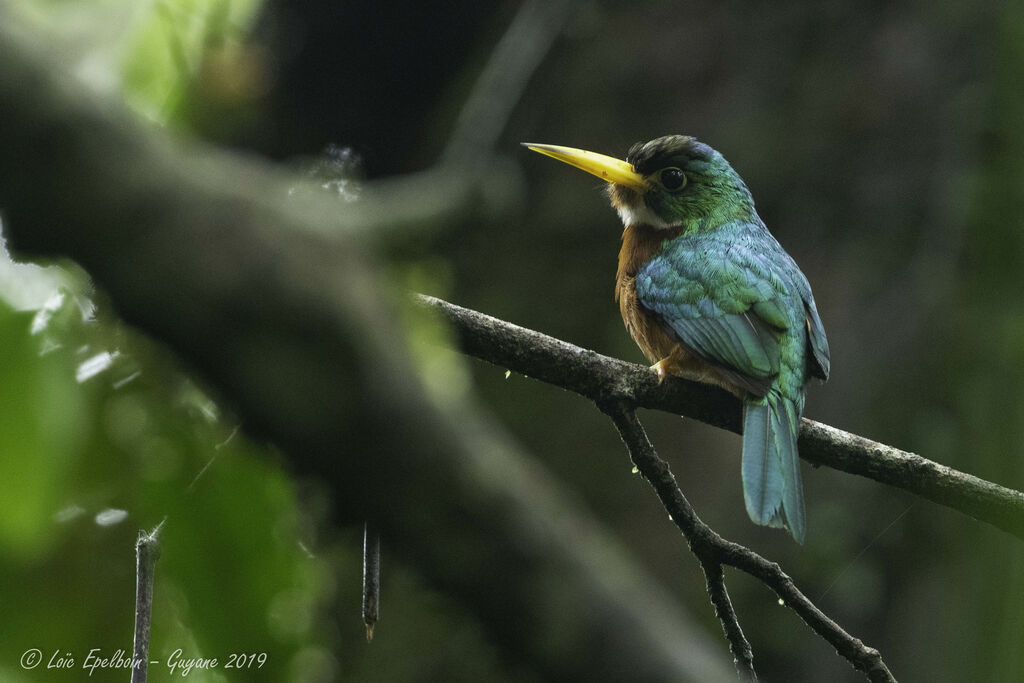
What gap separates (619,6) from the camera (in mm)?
4996

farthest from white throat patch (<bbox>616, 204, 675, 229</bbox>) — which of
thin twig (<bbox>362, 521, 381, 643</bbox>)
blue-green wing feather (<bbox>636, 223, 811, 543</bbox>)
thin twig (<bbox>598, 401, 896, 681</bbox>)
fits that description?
thin twig (<bbox>362, 521, 381, 643</bbox>)

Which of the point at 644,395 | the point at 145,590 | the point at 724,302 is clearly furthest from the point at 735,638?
the point at 724,302

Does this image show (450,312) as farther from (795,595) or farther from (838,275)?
(838,275)

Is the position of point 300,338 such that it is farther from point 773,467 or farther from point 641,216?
point 641,216

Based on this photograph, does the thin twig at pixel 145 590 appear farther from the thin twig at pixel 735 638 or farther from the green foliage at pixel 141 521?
the thin twig at pixel 735 638

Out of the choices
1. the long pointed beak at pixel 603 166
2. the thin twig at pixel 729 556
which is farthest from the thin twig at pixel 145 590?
the long pointed beak at pixel 603 166

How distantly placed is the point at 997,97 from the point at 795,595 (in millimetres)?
3514

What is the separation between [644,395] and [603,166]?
1602 mm

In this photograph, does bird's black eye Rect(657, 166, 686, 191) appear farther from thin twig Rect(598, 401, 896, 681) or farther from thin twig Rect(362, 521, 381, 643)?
thin twig Rect(362, 521, 381, 643)

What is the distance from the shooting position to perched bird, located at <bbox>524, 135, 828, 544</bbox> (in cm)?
264

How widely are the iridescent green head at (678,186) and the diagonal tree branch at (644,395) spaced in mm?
1617

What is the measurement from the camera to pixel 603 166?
146 inches

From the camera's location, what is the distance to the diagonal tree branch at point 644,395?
204 cm

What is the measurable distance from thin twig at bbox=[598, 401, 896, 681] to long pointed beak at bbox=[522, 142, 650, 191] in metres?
1.30
